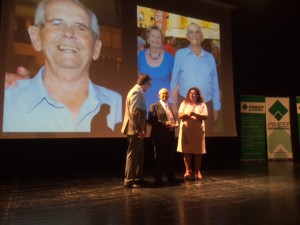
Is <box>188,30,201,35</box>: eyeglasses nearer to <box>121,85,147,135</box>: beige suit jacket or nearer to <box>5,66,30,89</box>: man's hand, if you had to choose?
<box>121,85,147,135</box>: beige suit jacket

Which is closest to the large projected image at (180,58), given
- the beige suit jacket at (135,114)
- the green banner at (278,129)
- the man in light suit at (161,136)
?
the green banner at (278,129)

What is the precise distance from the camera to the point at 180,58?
5277 mm

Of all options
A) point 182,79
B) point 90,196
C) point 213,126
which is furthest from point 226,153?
point 90,196

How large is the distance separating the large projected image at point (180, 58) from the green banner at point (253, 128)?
2.01 ft

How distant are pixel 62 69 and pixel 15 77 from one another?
2.06 ft

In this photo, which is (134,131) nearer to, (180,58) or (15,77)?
(15,77)

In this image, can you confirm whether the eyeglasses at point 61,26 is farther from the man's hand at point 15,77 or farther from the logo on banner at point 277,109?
the logo on banner at point 277,109

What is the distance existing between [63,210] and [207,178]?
86.4 inches

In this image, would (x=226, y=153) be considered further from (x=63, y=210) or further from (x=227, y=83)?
(x=63, y=210)

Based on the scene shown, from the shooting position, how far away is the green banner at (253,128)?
247 inches

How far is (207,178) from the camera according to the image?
4.05 metres

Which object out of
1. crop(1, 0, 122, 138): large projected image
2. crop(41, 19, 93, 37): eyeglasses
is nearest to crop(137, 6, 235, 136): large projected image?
crop(1, 0, 122, 138): large projected image

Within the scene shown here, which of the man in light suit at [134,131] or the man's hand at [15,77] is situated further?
the man's hand at [15,77]

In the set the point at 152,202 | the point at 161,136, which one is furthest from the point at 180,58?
the point at 152,202
